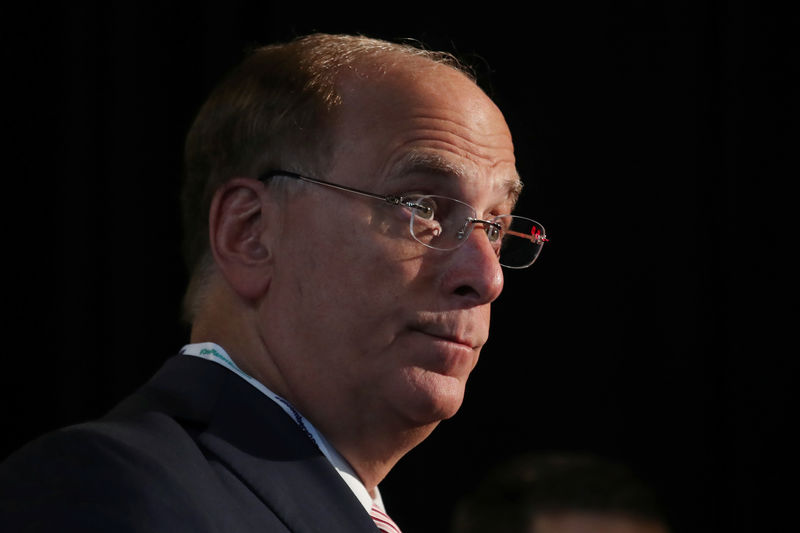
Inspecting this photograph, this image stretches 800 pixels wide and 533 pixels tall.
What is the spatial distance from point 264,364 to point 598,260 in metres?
1.66

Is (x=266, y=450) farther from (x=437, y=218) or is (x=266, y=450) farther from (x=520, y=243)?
(x=520, y=243)

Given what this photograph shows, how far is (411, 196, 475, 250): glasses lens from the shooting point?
1631mm

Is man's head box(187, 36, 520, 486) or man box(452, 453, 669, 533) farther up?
man's head box(187, 36, 520, 486)

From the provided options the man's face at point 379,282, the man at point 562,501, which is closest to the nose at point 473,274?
the man's face at point 379,282

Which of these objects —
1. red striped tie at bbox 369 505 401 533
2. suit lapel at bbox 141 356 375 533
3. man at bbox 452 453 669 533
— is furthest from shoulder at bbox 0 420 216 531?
man at bbox 452 453 669 533

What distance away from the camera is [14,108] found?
2.69 m

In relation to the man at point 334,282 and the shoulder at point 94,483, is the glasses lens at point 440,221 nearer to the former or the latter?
the man at point 334,282

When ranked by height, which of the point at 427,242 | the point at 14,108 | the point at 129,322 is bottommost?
the point at 129,322

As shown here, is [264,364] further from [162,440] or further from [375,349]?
[162,440]

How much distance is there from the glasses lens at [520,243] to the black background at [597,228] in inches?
35.5

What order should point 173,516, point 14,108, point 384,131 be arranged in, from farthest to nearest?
point 14,108 < point 384,131 < point 173,516

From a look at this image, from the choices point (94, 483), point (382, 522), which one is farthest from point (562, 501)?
point (94, 483)

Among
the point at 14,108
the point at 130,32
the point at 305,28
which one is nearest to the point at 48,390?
the point at 14,108

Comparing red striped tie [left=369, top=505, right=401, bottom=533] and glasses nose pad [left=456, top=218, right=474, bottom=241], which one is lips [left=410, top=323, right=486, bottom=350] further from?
red striped tie [left=369, top=505, right=401, bottom=533]
